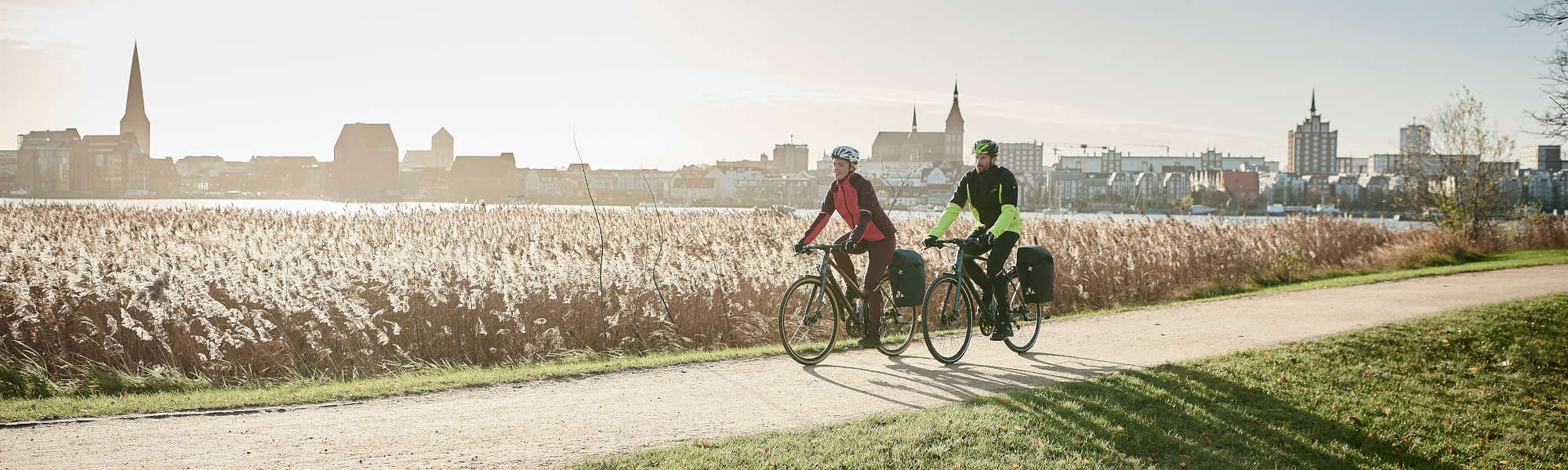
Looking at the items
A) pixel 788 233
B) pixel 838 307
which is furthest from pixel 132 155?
pixel 838 307

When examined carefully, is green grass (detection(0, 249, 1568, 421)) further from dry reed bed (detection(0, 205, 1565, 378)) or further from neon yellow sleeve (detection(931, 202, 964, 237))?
neon yellow sleeve (detection(931, 202, 964, 237))

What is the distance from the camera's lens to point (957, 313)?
9.18m

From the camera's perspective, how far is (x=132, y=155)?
373ft

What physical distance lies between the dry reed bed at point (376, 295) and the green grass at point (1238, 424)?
188 inches

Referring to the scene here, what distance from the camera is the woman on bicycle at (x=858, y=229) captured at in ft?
27.3

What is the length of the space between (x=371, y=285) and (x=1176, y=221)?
58.8 feet

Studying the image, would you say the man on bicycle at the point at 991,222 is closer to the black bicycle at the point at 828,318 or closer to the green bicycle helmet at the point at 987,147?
the green bicycle helmet at the point at 987,147

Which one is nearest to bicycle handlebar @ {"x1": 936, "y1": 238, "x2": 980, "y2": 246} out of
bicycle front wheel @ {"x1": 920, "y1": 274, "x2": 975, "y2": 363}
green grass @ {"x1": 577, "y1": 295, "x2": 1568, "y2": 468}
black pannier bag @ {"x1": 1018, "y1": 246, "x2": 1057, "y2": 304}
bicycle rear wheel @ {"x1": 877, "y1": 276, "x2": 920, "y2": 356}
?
bicycle front wheel @ {"x1": 920, "y1": 274, "x2": 975, "y2": 363}

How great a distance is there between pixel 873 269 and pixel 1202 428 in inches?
119

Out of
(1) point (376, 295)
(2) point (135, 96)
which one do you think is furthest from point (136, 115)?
(1) point (376, 295)

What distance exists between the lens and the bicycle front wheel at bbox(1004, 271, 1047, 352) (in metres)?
9.30

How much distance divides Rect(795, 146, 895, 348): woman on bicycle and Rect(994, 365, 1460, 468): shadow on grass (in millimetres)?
1835

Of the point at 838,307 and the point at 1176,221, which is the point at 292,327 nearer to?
the point at 838,307

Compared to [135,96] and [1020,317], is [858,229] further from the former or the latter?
[135,96]
